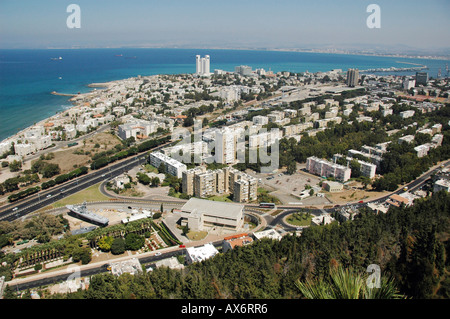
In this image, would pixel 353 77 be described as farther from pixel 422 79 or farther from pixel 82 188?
pixel 82 188

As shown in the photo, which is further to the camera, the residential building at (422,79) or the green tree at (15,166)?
the residential building at (422,79)

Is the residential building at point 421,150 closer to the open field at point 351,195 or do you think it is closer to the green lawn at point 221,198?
the open field at point 351,195

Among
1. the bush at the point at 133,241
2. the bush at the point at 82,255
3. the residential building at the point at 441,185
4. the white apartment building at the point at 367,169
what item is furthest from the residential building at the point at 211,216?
the residential building at the point at 441,185

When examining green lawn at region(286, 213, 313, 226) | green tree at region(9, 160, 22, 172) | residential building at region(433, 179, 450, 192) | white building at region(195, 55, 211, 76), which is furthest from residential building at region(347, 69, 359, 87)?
green tree at region(9, 160, 22, 172)

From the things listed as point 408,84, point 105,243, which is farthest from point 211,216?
point 408,84

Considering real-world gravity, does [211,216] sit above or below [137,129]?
below
